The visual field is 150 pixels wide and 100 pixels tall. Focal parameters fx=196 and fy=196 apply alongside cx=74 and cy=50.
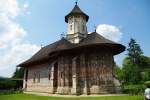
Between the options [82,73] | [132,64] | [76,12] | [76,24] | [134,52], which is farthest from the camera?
[134,52]

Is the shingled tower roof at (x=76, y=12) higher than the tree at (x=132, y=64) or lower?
higher

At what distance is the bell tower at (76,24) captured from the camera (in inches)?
1099

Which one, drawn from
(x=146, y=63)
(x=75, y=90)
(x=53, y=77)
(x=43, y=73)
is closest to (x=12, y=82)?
(x=43, y=73)

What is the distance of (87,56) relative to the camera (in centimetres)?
2227

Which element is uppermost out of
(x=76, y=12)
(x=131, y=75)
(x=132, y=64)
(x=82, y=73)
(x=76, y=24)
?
(x=76, y=12)

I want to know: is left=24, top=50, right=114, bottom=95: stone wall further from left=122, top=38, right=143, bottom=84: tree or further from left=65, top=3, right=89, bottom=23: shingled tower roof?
left=122, top=38, right=143, bottom=84: tree

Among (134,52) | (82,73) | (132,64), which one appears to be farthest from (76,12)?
(134,52)

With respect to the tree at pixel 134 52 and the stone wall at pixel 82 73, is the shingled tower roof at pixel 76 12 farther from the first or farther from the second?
the tree at pixel 134 52

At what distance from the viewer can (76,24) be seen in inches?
1124

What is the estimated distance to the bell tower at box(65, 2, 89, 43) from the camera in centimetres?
2791

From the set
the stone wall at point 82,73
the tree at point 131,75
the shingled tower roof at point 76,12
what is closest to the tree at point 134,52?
the tree at point 131,75

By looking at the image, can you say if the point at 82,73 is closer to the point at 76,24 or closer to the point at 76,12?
the point at 76,24

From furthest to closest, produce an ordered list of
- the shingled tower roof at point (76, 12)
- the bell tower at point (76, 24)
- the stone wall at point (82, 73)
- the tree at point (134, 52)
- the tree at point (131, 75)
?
the tree at point (134, 52) → the tree at point (131, 75) → the shingled tower roof at point (76, 12) → the bell tower at point (76, 24) → the stone wall at point (82, 73)

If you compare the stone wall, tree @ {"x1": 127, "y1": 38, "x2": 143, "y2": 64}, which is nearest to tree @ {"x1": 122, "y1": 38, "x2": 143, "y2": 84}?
tree @ {"x1": 127, "y1": 38, "x2": 143, "y2": 64}
